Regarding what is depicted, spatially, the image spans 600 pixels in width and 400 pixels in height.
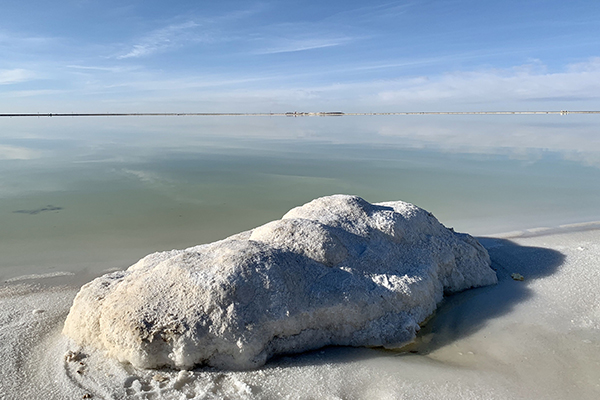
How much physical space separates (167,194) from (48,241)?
149 inches

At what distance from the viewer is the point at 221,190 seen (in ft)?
38.7

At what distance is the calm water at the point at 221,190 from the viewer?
7883 mm

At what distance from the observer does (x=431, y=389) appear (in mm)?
3680

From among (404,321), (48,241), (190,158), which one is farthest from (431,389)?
(190,158)

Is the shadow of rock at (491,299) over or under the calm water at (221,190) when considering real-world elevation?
under

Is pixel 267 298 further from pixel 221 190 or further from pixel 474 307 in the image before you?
pixel 221 190

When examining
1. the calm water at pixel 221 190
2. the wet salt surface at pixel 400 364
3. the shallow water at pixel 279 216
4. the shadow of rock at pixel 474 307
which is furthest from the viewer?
the calm water at pixel 221 190

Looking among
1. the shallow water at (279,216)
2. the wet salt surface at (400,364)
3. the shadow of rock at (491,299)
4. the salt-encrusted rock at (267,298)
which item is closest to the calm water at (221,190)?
the shallow water at (279,216)

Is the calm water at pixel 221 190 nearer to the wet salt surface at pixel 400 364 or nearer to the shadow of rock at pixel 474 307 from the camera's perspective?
the shadow of rock at pixel 474 307

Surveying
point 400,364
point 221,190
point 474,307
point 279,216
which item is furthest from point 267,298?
point 221,190

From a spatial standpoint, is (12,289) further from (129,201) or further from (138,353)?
(129,201)

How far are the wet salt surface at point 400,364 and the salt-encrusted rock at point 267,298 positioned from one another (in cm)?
16

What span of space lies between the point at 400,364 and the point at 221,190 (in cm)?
858

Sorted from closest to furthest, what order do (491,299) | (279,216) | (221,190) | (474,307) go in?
1. (474,307)
2. (491,299)
3. (279,216)
4. (221,190)
